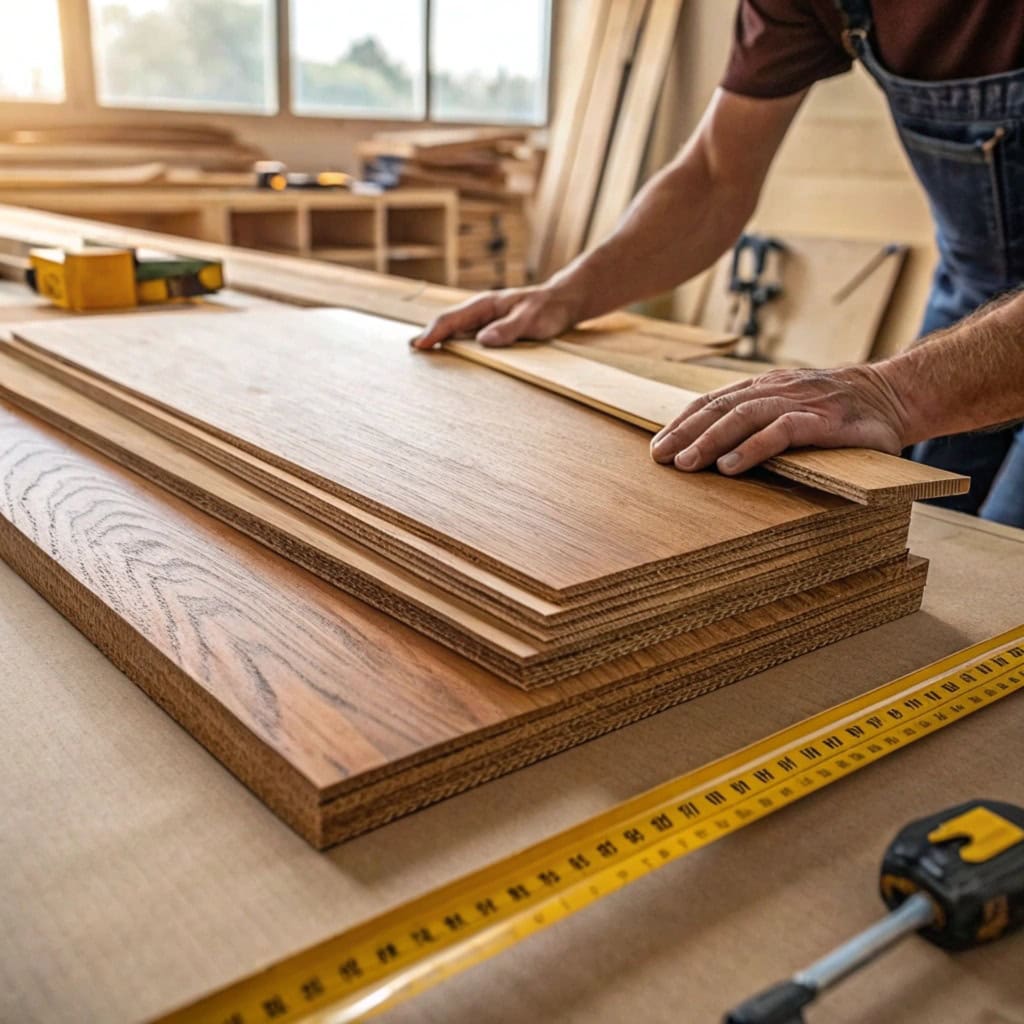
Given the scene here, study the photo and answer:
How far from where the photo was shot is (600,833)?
0.74 metres

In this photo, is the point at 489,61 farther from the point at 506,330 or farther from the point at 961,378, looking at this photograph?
the point at 961,378

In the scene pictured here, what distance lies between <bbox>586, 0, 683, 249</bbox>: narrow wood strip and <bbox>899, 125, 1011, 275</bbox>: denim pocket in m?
3.82

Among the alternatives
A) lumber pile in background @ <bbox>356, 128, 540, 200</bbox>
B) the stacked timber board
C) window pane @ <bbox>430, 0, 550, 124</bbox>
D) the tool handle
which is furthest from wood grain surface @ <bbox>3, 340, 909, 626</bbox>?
window pane @ <bbox>430, 0, 550, 124</bbox>

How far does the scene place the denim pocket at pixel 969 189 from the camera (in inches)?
73.0

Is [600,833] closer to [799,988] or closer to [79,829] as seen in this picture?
[799,988]

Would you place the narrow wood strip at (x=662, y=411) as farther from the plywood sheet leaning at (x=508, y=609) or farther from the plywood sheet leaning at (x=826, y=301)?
the plywood sheet leaning at (x=826, y=301)

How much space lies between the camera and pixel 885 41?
1839 millimetres

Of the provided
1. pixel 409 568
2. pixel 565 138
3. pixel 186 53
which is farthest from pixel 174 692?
pixel 565 138

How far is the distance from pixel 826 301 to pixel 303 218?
8.51 feet

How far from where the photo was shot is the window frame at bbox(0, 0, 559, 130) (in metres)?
A: 4.99

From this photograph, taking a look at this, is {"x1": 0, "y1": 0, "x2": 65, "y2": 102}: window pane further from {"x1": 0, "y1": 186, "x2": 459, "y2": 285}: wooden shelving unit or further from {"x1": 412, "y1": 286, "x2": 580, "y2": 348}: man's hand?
{"x1": 412, "y1": 286, "x2": 580, "y2": 348}: man's hand

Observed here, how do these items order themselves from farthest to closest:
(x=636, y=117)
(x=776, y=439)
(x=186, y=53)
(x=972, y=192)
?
1. (x=636, y=117)
2. (x=186, y=53)
3. (x=972, y=192)
4. (x=776, y=439)

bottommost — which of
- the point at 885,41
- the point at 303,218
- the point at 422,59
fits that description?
the point at 303,218

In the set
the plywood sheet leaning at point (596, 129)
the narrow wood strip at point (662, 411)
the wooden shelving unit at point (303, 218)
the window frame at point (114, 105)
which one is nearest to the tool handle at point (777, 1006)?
the narrow wood strip at point (662, 411)
